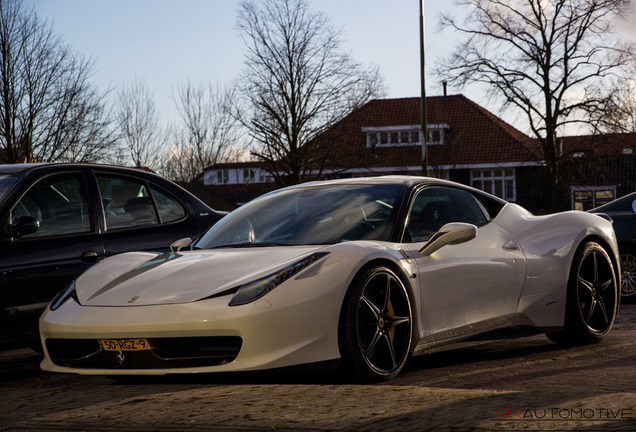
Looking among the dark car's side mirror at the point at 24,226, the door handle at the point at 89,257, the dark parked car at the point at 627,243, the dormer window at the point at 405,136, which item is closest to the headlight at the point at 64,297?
the dark car's side mirror at the point at 24,226

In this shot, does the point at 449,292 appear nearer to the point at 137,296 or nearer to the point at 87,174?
the point at 137,296

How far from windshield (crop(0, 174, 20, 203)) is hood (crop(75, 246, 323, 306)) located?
4.18ft

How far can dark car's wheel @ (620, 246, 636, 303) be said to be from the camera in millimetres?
11461

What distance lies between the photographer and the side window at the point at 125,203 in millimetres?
7047

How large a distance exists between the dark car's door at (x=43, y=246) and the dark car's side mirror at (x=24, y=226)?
0.02 meters

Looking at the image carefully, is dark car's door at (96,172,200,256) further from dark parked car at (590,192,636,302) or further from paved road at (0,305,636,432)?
dark parked car at (590,192,636,302)

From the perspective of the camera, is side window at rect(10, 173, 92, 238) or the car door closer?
the car door

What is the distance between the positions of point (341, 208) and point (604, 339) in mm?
2782

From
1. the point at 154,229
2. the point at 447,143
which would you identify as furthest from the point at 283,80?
the point at 154,229

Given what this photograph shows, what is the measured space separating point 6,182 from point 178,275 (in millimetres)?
2221

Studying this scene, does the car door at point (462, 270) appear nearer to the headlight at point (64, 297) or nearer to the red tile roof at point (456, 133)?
the headlight at point (64, 297)

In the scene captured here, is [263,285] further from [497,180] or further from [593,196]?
[593,196]

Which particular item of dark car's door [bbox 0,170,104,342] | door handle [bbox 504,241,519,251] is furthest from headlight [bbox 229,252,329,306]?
dark car's door [bbox 0,170,104,342]

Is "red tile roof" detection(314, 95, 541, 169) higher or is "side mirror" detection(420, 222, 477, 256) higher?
"red tile roof" detection(314, 95, 541, 169)
